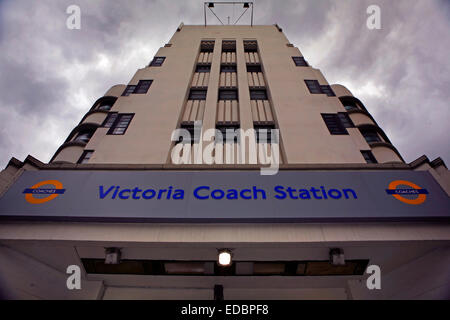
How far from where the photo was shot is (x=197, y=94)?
15570 millimetres

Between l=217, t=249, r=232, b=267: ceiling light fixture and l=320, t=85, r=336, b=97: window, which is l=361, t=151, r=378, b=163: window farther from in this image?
l=217, t=249, r=232, b=267: ceiling light fixture

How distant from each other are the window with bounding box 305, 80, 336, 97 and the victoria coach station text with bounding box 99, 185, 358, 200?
348 inches

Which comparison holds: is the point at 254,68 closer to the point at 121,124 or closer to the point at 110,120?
the point at 121,124

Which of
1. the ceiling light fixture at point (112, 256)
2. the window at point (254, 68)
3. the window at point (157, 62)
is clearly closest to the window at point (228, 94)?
the window at point (254, 68)

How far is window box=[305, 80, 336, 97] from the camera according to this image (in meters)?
13.7

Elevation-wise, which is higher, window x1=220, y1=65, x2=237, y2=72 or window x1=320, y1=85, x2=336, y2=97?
window x1=220, y1=65, x2=237, y2=72

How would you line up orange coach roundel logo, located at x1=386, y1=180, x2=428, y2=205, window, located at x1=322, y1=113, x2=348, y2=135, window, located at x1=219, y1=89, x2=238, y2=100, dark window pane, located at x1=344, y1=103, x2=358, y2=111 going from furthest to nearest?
window, located at x1=219, y1=89, x2=238, y2=100
dark window pane, located at x1=344, y1=103, x2=358, y2=111
window, located at x1=322, y1=113, x2=348, y2=135
orange coach roundel logo, located at x1=386, y1=180, x2=428, y2=205

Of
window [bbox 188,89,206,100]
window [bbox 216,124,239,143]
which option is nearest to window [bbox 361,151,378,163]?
window [bbox 216,124,239,143]

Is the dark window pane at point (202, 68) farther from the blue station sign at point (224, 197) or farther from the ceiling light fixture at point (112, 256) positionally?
the ceiling light fixture at point (112, 256)

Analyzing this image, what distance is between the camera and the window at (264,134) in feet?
38.5

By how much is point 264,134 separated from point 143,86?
8.34 metres
